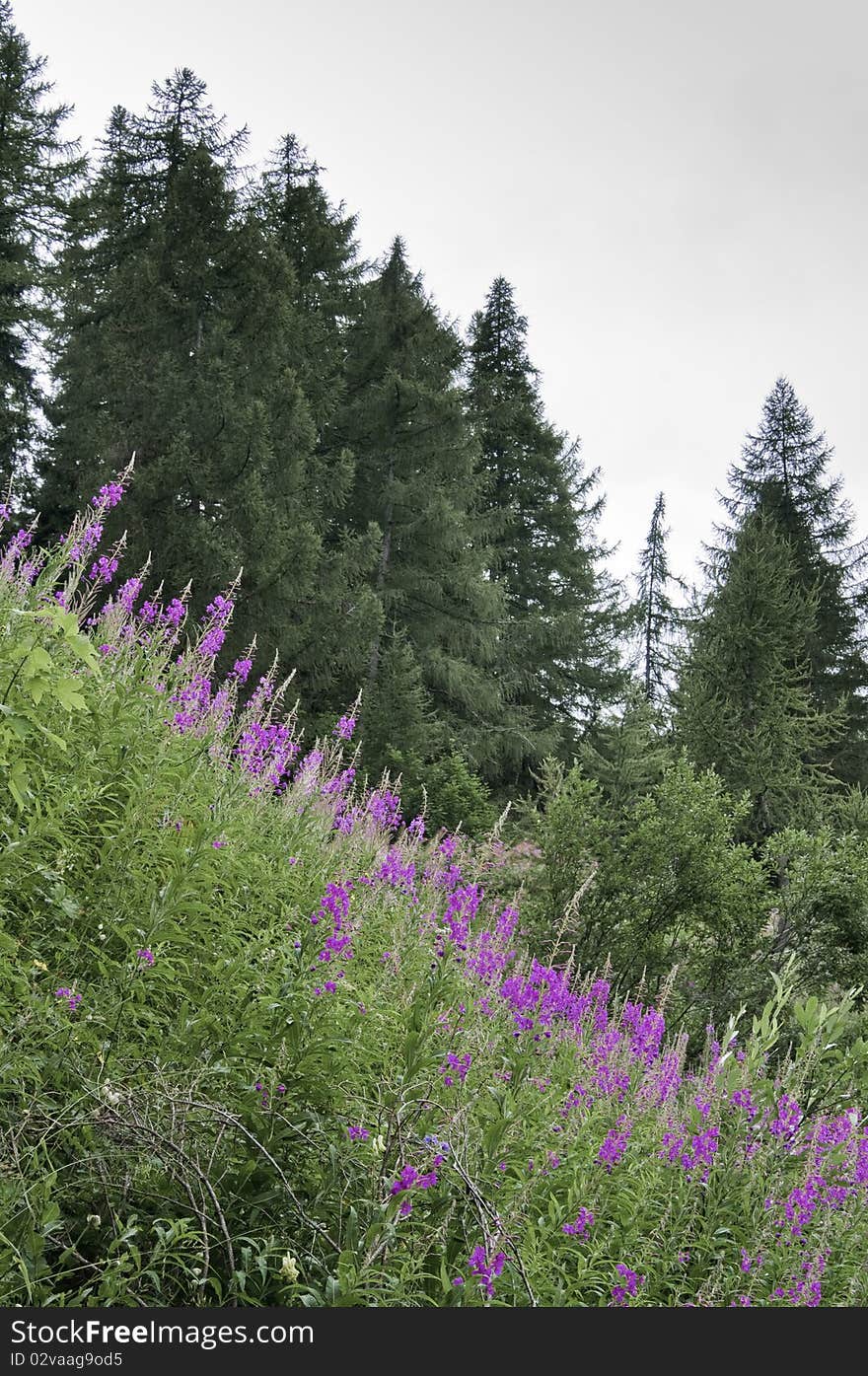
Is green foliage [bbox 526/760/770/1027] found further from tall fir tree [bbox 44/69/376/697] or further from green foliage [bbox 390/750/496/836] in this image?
tall fir tree [bbox 44/69/376/697]

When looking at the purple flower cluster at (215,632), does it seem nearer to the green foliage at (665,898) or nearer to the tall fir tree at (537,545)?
the green foliage at (665,898)

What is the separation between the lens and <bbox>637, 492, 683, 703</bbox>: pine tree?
31188mm

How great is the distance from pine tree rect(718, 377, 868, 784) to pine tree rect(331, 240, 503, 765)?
931 cm

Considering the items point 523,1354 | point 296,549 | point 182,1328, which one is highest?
point 296,549

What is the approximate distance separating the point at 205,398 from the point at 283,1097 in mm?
13506

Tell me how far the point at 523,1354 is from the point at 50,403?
71.7 ft

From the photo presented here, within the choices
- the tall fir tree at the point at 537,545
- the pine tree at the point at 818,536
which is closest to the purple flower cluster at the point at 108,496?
the tall fir tree at the point at 537,545

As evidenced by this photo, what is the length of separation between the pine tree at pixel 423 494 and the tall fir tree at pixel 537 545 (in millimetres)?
1738

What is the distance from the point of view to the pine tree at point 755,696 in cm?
1677

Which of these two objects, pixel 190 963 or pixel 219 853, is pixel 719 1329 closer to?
pixel 190 963

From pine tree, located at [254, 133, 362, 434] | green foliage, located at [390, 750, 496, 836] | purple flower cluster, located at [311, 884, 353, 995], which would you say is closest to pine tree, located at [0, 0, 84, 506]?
pine tree, located at [254, 133, 362, 434]

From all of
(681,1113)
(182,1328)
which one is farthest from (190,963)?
(681,1113)

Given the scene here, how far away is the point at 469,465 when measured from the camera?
21.2 meters

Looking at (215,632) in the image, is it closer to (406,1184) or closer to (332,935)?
(332,935)
